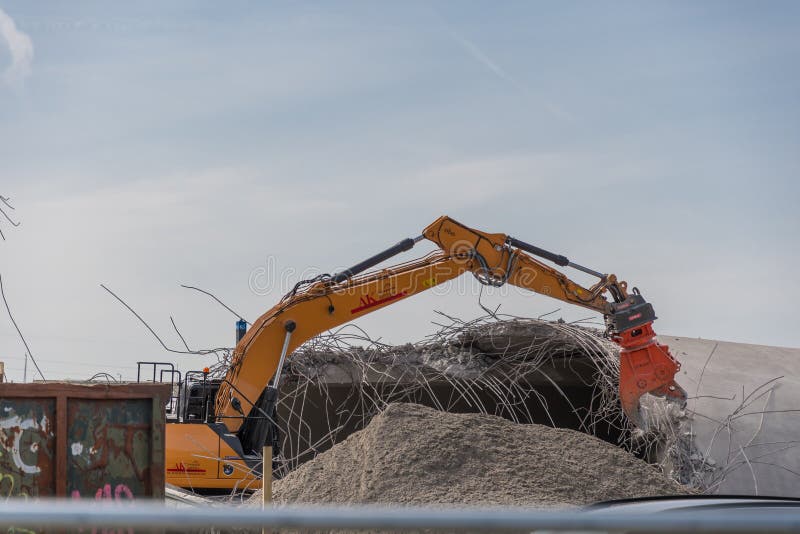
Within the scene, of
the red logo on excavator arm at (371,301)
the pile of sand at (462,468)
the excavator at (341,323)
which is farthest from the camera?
the red logo on excavator arm at (371,301)

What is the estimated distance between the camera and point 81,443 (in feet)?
22.5

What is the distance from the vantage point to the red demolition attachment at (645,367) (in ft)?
40.8

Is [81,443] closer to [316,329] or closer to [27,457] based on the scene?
[27,457]

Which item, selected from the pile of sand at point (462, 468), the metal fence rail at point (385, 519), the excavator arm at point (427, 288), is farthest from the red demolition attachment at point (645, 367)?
the metal fence rail at point (385, 519)

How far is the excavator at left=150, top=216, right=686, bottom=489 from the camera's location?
38.9ft

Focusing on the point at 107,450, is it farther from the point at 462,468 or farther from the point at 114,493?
the point at 462,468

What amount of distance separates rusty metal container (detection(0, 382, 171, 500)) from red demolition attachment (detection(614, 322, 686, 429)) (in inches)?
284

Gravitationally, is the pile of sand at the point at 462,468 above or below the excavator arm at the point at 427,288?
below

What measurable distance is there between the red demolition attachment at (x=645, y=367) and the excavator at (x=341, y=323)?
1 centimetres

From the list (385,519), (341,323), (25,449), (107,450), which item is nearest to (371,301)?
(341,323)

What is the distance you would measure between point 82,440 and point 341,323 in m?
6.67

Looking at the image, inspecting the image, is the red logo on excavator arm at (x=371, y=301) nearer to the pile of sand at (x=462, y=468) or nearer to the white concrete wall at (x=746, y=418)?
the pile of sand at (x=462, y=468)

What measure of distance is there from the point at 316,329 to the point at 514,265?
9.45 feet

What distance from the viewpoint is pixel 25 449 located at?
6.67m
